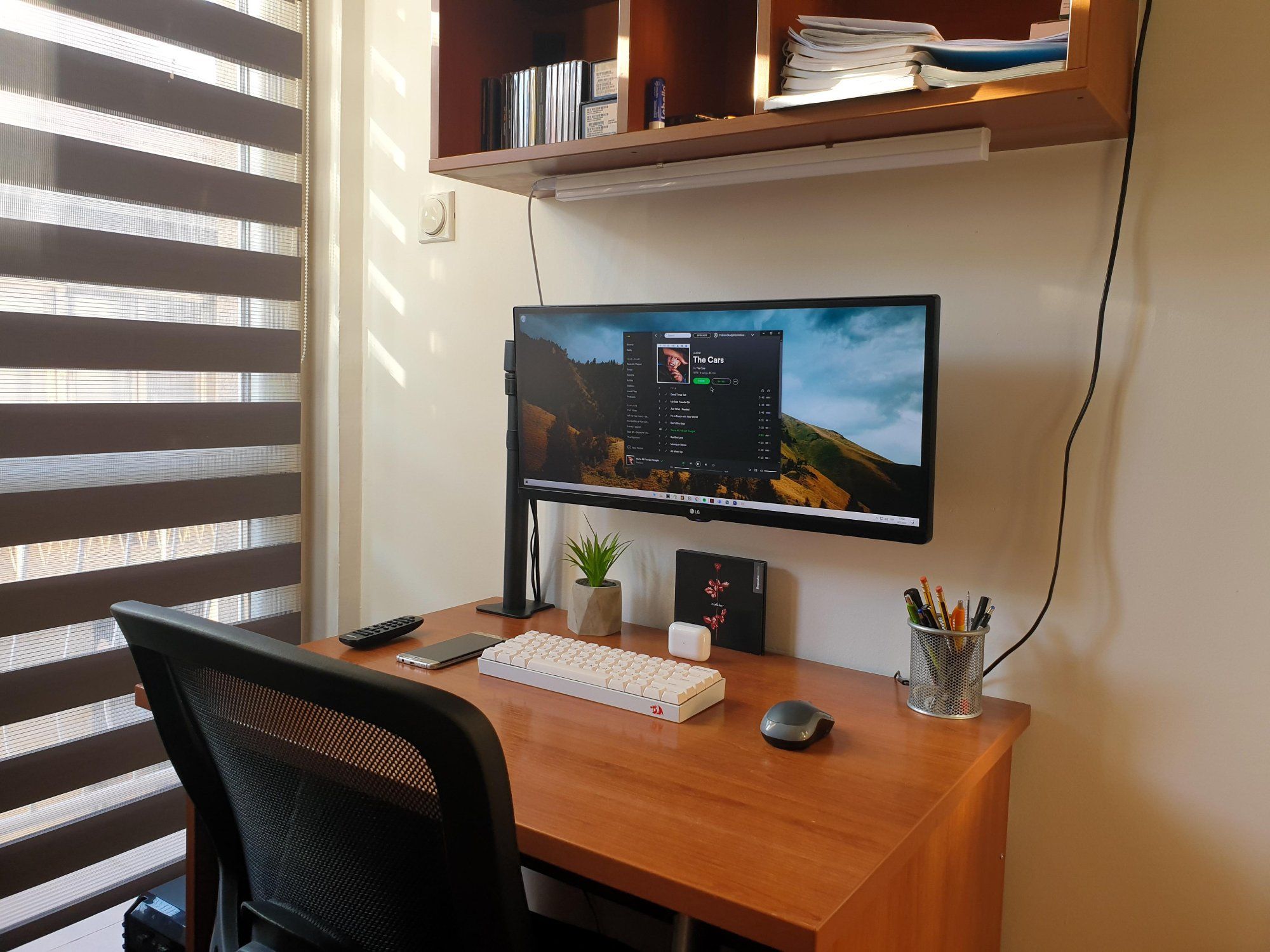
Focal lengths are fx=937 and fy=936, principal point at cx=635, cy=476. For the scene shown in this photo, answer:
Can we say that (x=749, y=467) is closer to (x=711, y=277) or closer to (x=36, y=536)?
(x=711, y=277)

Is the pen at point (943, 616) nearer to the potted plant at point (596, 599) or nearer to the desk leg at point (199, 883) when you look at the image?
the potted plant at point (596, 599)

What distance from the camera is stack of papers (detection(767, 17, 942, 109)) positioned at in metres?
1.18

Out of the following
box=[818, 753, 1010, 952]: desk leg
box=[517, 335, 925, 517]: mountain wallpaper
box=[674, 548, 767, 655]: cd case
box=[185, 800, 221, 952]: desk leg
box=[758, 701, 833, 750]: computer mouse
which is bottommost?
box=[185, 800, 221, 952]: desk leg

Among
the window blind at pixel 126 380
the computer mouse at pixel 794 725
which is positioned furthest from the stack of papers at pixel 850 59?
the window blind at pixel 126 380

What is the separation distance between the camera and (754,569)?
1.60 metres

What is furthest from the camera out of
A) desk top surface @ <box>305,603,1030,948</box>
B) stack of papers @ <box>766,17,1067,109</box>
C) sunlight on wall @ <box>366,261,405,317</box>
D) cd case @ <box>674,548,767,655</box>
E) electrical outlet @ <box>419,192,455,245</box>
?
sunlight on wall @ <box>366,261,405,317</box>

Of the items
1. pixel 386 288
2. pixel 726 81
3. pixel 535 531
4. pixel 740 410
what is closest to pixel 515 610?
pixel 535 531

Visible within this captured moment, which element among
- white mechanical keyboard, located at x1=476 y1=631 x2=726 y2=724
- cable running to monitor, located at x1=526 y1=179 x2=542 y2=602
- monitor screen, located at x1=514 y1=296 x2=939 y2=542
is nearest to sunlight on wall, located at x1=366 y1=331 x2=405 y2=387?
cable running to monitor, located at x1=526 y1=179 x2=542 y2=602

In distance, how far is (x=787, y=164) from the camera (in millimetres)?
1410

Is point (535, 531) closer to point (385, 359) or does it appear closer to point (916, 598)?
point (385, 359)

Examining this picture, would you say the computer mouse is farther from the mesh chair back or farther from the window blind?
the window blind

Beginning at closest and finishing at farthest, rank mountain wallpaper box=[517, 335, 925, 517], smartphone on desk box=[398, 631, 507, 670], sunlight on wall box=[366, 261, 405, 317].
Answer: mountain wallpaper box=[517, 335, 925, 517] → smartphone on desk box=[398, 631, 507, 670] → sunlight on wall box=[366, 261, 405, 317]

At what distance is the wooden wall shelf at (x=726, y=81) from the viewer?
1152 mm

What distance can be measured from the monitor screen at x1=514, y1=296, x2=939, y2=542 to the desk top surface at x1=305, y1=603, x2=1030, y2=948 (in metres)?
0.27
